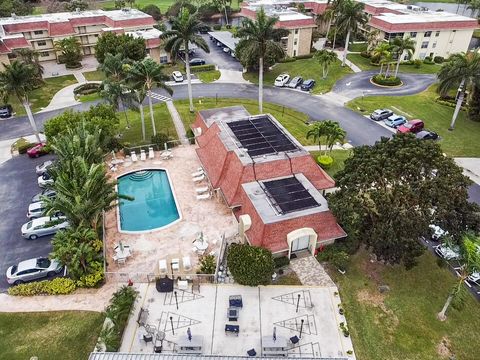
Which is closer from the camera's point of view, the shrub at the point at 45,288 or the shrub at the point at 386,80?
Result: the shrub at the point at 45,288

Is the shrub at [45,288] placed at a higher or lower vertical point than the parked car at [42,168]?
lower

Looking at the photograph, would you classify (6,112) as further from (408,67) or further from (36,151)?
(408,67)

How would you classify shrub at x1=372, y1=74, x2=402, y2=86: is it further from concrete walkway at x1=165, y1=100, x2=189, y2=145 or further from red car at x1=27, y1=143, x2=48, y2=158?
red car at x1=27, y1=143, x2=48, y2=158

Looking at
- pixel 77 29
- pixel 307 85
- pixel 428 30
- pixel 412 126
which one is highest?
pixel 428 30

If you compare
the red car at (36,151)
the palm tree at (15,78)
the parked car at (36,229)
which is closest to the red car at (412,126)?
the parked car at (36,229)

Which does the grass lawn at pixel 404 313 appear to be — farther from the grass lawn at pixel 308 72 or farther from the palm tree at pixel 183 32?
the grass lawn at pixel 308 72

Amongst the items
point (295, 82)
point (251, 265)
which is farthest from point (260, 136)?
point (295, 82)
